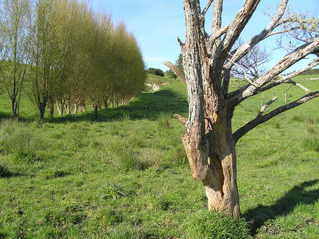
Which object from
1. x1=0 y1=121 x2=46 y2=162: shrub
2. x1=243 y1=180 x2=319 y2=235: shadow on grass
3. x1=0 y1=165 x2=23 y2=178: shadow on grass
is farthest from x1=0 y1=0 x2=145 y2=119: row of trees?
x1=243 y1=180 x2=319 y2=235: shadow on grass

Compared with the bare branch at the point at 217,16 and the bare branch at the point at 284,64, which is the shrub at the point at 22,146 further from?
the bare branch at the point at 284,64

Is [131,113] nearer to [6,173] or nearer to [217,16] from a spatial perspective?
[6,173]

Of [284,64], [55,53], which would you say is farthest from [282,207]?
[55,53]

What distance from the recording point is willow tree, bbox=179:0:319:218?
12.6 feet

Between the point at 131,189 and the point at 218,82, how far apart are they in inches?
140

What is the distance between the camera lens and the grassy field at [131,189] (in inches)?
199

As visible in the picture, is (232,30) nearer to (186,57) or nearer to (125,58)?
(186,57)

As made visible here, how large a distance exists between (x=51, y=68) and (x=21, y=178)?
1319 cm

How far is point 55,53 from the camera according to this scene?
1933 cm

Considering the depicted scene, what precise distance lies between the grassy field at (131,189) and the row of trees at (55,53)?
736 cm

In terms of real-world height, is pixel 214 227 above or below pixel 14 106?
below

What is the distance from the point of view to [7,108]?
2430cm

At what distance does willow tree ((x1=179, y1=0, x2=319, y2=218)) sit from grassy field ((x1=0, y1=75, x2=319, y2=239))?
63cm

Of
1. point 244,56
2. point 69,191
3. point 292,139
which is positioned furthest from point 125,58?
point 244,56
